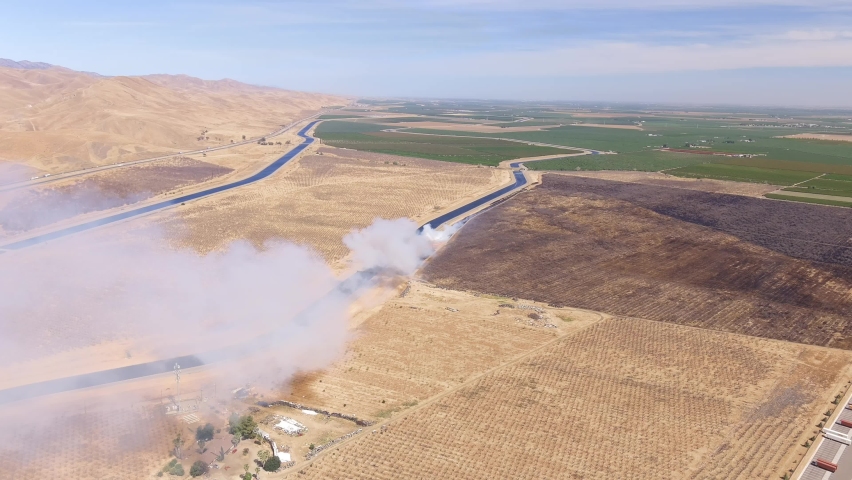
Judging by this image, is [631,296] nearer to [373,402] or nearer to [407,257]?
[407,257]

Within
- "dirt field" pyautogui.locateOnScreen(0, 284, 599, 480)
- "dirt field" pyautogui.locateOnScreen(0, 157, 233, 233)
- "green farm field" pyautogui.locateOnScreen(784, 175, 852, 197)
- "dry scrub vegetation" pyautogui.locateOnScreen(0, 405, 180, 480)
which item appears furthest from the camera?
"green farm field" pyautogui.locateOnScreen(784, 175, 852, 197)

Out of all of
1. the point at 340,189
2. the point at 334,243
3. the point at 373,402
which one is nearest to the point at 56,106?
the point at 340,189

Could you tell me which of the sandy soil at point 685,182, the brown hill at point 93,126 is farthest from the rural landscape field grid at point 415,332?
the brown hill at point 93,126

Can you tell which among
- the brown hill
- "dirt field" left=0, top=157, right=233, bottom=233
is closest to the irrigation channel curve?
"dirt field" left=0, top=157, right=233, bottom=233

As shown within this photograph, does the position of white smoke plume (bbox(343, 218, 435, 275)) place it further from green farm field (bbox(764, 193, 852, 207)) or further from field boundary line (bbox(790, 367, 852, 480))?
green farm field (bbox(764, 193, 852, 207))

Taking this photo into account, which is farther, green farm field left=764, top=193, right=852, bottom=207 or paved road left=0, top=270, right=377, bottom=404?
green farm field left=764, top=193, right=852, bottom=207
